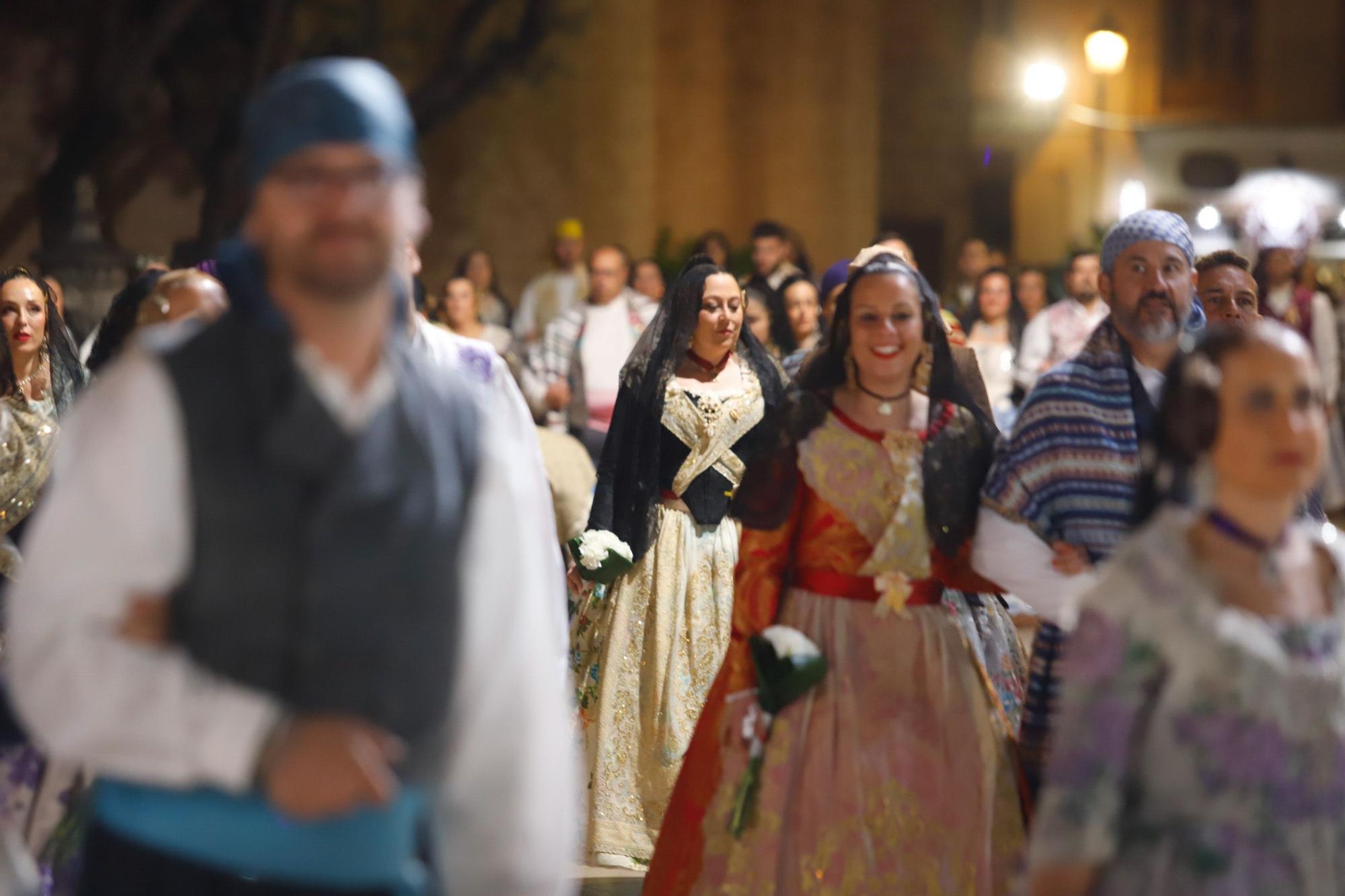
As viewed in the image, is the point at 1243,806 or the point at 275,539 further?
the point at 1243,806

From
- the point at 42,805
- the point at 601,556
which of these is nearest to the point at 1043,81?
the point at 601,556

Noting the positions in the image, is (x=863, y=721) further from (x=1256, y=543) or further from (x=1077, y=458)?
(x=1256, y=543)

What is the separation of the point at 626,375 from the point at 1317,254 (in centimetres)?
2251

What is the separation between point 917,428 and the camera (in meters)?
4.68

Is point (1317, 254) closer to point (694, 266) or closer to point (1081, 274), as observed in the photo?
point (1081, 274)

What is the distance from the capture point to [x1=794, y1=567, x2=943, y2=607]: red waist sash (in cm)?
462

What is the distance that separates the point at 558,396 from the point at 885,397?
22.4 ft

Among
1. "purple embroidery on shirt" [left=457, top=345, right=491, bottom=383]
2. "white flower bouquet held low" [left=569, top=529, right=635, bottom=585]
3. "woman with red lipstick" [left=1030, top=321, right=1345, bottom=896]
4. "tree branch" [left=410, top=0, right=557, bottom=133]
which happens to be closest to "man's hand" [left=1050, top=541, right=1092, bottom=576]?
"woman with red lipstick" [left=1030, top=321, right=1345, bottom=896]

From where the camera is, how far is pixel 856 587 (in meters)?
4.63

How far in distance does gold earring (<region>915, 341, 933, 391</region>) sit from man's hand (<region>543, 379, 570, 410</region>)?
6.58 m

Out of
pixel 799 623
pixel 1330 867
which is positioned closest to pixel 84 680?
pixel 1330 867

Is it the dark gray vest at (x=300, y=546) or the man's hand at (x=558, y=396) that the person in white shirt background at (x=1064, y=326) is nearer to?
the man's hand at (x=558, y=396)

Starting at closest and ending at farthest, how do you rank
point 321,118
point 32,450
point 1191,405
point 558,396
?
point 321,118 < point 1191,405 < point 32,450 < point 558,396

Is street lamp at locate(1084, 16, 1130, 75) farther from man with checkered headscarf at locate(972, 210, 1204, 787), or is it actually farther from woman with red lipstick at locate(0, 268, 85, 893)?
man with checkered headscarf at locate(972, 210, 1204, 787)
